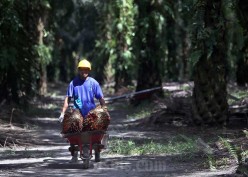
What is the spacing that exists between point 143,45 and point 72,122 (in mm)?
14809

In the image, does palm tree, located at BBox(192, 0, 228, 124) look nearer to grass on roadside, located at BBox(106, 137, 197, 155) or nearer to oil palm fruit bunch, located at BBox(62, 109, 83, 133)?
grass on roadside, located at BBox(106, 137, 197, 155)

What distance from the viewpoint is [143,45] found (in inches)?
982

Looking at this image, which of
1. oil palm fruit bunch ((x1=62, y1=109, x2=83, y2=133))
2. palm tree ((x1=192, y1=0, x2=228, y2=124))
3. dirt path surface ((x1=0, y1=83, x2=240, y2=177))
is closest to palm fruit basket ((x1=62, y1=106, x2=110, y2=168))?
oil palm fruit bunch ((x1=62, y1=109, x2=83, y2=133))

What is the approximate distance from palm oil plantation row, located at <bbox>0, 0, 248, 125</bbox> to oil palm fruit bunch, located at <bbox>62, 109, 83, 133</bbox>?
134 inches

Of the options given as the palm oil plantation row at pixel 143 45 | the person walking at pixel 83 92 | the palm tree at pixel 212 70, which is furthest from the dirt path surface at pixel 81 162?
the palm oil plantation row at pixel 143 45

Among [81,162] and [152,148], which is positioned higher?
[152,148]

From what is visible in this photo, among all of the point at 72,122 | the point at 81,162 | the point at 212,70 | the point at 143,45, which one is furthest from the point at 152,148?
the point at 143,45

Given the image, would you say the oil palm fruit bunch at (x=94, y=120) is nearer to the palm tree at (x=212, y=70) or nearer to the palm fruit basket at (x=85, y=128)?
the palm fruit basket at (x=85, y=128)

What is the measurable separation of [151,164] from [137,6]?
15469mm

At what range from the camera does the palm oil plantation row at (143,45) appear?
16234 mm

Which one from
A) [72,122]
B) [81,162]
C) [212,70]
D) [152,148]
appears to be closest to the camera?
[72,122]

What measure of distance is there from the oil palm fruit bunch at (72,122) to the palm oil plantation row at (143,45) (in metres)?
3.41

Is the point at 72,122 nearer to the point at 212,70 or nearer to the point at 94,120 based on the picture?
the point at 94,120

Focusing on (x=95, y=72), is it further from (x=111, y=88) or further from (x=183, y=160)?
(x=183, y=160)
